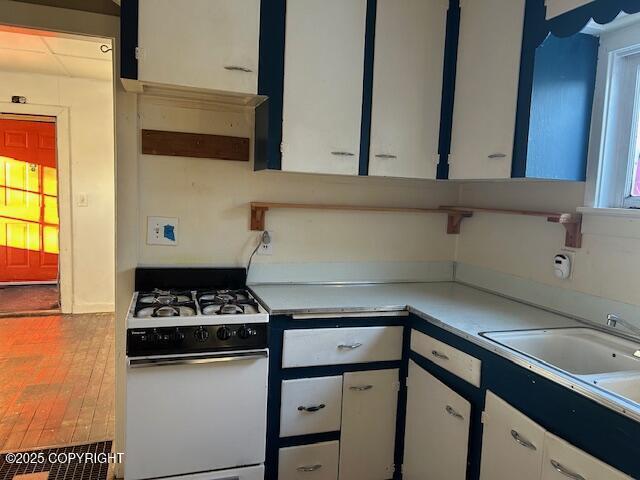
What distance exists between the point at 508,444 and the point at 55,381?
2911 mm

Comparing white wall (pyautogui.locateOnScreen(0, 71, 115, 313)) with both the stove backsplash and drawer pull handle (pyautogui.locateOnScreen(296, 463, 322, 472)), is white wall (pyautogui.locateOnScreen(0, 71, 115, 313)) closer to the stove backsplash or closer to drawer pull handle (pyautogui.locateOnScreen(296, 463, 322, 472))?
the stove backsplash

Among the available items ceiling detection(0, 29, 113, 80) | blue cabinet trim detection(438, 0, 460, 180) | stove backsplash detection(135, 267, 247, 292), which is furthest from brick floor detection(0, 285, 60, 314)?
blue cabinet trim detection(438, 0, 460, 180)

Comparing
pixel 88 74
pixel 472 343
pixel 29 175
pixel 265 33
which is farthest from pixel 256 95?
pixel 29 175

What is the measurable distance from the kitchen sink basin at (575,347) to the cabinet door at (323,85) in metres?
1.03

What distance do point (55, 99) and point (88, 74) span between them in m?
0.44

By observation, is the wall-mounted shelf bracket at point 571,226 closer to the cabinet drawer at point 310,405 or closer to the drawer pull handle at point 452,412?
the drawer pull handle at point 452,412

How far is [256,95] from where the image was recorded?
2.10 m

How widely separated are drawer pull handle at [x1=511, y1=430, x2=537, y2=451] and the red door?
551 cm

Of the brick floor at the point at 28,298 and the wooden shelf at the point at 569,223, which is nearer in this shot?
the wooden shelf at the point at 569,223

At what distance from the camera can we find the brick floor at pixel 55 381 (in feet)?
8.66

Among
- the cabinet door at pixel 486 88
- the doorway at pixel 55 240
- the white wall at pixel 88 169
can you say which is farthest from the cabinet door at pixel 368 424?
the white wall at pixel 88 169

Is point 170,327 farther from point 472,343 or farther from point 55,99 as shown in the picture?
point 55,99

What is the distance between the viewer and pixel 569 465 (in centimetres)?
131

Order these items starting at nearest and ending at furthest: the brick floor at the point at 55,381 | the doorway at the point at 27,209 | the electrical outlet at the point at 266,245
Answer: the electrical outlet at the point at 266,245 < the brick floor at the point at 55,381 < the doorway at the point at 27,209
